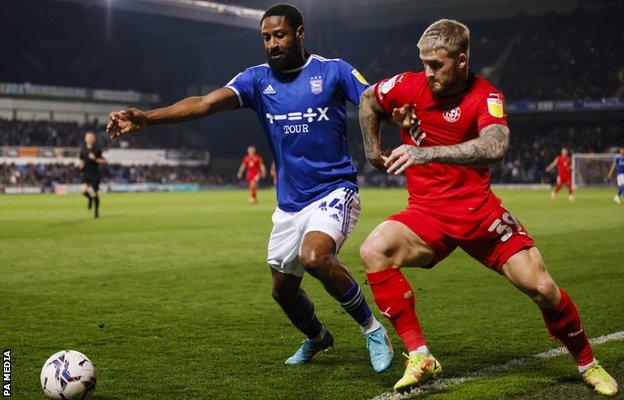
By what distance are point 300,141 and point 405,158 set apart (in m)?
1.55

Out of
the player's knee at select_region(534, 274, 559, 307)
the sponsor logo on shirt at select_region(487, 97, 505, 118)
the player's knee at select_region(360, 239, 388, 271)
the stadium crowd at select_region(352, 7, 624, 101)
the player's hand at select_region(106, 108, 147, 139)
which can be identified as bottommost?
the player's knee at select_region(534, 274, 559, 307)

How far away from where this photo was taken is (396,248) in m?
4.70

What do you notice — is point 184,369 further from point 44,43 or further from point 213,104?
point 44,43

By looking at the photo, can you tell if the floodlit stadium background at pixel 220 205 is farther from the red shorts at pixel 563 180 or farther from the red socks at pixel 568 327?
the red shorts at pixel 563 180

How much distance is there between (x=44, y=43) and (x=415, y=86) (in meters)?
56.0

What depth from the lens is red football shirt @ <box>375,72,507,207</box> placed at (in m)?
4.56

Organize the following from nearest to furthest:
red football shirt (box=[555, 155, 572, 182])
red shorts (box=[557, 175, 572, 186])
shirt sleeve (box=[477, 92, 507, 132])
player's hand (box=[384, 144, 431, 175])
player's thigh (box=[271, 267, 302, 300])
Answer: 1. player's hand (box=[384, 144, 431, 175])
2. shirt sleeve (box=[477, 92, 507, 132])
3. player's thigh (box=[271, 267, 302, 300])
4. red shorts (box=[557, 175, 572, 186])
5. red football shirt (box=[555, 155, 572, 182])

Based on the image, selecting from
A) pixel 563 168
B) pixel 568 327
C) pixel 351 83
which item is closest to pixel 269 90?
pixel 351 83

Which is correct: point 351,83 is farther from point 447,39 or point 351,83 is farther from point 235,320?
point 235,320

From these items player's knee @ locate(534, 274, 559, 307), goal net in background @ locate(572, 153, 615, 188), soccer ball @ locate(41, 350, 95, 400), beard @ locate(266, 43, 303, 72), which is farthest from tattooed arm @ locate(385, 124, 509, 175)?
goal net in background @ locate(572, 153, 615, 188)

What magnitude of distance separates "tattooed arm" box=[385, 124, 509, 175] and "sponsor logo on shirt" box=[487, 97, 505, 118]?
0.49 ft

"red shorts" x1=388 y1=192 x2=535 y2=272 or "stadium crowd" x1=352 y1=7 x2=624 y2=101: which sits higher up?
"stadium crowd" x1=352 y1=7 x2=624 y2=101

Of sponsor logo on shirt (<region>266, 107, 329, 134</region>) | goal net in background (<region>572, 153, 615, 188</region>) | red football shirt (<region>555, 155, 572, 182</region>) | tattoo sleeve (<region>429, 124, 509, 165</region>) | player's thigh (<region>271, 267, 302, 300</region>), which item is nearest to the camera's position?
tattoo sleeve (<region>429, 124, 509, 165</region>)

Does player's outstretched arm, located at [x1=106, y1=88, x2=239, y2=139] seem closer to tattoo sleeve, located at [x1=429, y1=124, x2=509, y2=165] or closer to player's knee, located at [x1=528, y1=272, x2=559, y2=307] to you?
tattoo sleeve, located at [x1=429, y1=124, x2=509, y2=165]
